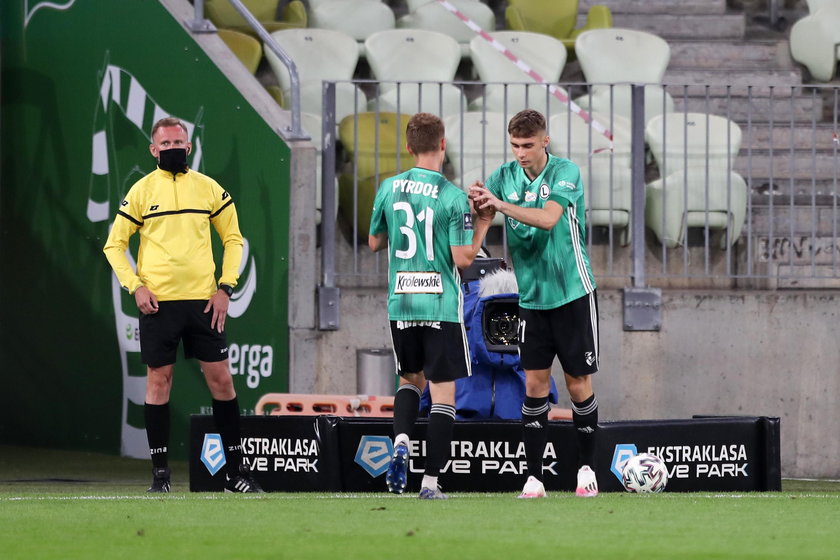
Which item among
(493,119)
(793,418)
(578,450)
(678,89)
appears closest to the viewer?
(578,450)

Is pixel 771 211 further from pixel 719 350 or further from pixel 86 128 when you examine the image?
pixel 86 128

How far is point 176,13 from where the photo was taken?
1023cm

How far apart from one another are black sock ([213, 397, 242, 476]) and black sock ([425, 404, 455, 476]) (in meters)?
1.16

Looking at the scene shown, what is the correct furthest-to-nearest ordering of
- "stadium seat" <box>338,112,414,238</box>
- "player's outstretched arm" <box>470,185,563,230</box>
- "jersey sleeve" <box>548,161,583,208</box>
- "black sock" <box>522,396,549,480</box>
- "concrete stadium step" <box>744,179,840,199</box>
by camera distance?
1. "concrete stadium step" <box>744,179,840,199</box>
2. "stadium seat" <box>338,112,414,238</box>
3. "black sock" <box>522,396,549,480</box>
4. "jersey sleeve" <box>548,161,583,208</box>
5. "player's outstretched arm" <box>470,185,563,230</box>

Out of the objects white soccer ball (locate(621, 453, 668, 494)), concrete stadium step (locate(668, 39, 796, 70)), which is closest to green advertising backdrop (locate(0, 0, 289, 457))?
white soccer ball (locate(621, 453, 668, 494))

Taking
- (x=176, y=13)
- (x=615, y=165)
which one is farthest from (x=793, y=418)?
(x=176, y=13)

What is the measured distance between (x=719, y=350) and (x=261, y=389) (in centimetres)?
290

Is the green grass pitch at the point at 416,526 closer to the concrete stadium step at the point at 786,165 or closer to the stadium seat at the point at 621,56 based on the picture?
the concrete stadium step at the point at 786,165

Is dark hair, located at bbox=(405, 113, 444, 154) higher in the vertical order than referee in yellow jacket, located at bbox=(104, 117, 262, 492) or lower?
higher

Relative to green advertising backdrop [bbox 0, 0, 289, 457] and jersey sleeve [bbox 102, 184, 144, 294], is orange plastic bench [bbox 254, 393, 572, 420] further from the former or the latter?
jersey sleeve [bbox 102, 184, 144, 294]

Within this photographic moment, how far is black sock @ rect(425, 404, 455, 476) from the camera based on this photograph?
6441 millimetres

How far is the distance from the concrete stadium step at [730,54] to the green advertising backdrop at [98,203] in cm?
470

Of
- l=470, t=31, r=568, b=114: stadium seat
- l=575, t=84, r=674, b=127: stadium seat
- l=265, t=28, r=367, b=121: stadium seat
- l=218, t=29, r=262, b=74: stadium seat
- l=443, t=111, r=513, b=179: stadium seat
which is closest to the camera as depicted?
l=443, t=111, r=513, b=179: stadium seat

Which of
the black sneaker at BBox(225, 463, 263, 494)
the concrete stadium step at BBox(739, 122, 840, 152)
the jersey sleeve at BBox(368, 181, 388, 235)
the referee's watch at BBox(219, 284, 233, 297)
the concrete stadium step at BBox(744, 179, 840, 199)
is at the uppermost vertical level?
the concrete stadium step at BBox(739, 122, 840, 152)
